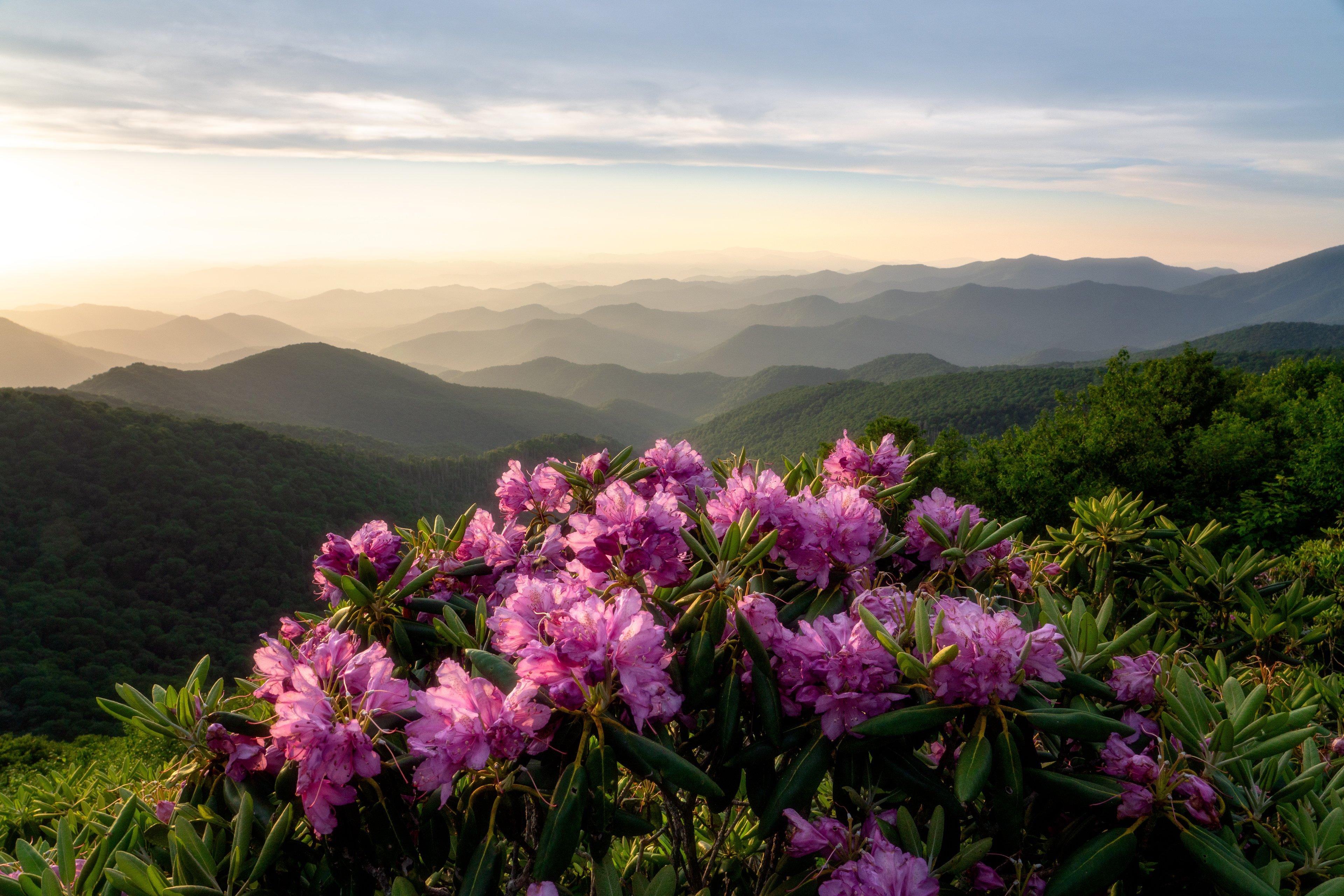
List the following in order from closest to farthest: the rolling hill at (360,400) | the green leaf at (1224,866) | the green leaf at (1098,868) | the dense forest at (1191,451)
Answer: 1. the green leaf at (1224,866)
2. the green leaf at (1098,868)
3. the dense forest at (1191,451)
4. the rolling hill at (360,400)

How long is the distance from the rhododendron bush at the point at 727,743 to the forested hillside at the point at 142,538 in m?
28.8

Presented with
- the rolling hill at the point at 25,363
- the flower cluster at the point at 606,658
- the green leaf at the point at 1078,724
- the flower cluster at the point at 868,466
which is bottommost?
the rolling hill at the point at 25,363

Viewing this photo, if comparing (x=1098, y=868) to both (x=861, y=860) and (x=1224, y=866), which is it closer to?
(x=1224, y=866)

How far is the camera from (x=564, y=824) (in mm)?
1317

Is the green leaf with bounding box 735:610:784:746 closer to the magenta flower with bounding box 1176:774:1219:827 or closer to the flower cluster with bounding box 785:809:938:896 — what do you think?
the flower cluster with bounding box 785:809:938:896

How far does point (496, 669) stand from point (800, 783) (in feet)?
2.31

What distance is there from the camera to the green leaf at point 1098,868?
137 centimetres

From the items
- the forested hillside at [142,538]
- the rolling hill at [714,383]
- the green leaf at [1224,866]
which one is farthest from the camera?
the rolling hill at [714,383]

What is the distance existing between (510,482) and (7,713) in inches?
1507

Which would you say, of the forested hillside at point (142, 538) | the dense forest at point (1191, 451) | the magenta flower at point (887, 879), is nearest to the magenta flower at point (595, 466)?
the magenta flower at point (887, 879)

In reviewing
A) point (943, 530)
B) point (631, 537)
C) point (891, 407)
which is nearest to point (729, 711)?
point (631, 537)

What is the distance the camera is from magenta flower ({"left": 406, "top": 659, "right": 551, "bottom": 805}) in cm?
134

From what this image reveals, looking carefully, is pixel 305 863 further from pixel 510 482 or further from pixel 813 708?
pixel 510 482

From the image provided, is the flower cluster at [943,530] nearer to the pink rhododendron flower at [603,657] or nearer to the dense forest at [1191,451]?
the pink rhododendron flower at [603,657]
